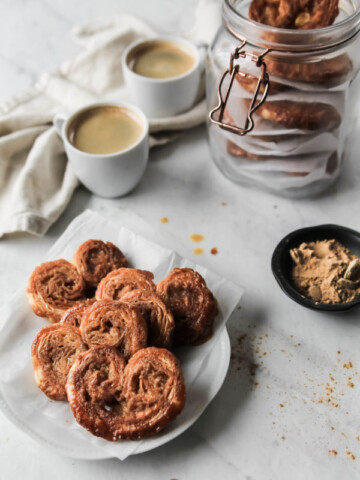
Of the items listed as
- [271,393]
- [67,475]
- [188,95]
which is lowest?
[67,475]

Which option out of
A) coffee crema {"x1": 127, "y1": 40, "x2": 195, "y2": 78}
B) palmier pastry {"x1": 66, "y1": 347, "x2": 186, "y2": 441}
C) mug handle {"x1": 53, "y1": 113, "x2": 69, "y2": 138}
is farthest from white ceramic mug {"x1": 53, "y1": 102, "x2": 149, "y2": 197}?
palmier pastry {"x1": 66, "y1": 347, "x2": 186, "y2": 441}

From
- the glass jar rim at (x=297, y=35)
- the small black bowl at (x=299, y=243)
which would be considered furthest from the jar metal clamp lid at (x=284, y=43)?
the small black bowl at (x=299, y=243)

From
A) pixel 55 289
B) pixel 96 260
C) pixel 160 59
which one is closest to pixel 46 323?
pixel 55 289

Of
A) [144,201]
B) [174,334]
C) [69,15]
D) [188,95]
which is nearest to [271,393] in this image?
[174,334]

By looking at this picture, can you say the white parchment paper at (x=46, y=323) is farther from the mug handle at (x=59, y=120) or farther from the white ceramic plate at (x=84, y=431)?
the mug handle at (x=59, y=120)

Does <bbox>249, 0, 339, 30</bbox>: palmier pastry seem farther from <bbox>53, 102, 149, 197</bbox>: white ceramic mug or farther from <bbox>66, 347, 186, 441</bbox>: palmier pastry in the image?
<bbox>66, 347, 186, 441</bbox>: palmier pastry

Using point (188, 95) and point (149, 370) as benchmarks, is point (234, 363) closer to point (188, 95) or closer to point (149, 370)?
point (149, 370)

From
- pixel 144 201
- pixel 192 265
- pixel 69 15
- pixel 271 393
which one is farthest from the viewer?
pixel 69 15
